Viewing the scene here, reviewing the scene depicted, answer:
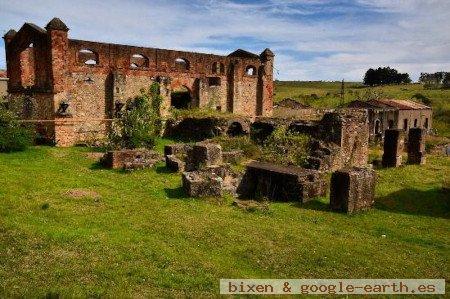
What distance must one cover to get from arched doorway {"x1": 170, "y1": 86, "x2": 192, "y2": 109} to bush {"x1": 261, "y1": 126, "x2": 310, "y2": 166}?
11155 mm

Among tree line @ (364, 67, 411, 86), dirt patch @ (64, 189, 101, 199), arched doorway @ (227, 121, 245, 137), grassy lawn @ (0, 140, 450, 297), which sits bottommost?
grassy lawn @ (0, 140, 450, 297)

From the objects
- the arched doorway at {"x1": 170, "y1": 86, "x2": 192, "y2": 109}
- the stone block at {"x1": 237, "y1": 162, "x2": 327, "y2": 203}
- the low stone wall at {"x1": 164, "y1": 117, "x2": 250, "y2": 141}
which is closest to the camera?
the stone block at {"x1": 237, "y1": 162, "x2": 327, "y2": 203}

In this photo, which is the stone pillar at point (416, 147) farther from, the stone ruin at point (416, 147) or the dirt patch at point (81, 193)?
the dirt patch at point (81, 193)

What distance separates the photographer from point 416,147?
22453 mm

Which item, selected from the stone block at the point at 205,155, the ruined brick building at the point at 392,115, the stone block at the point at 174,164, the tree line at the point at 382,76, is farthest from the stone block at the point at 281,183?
the tree line at the point at 382,76

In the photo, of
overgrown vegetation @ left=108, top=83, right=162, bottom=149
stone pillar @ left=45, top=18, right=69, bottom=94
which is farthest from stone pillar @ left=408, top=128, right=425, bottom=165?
stone pillar @ left=45, top=18, right=69, bottom=94

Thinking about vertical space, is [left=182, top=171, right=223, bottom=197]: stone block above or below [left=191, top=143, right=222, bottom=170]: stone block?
below

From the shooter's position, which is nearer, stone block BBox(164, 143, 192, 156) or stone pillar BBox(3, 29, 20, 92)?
stone block BBox(164, 143, 192, 156)

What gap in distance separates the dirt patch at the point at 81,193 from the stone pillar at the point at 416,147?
17378 mm

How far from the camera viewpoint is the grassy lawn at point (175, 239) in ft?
24.5

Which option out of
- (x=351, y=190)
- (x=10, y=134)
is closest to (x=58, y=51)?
(x=10, y=134)

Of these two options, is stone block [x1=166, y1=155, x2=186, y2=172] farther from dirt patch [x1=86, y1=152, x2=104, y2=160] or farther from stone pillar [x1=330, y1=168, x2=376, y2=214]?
stone pillar [x1=330, y1=168, x2=376, y2=214]

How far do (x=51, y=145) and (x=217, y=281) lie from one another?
54.2 ft

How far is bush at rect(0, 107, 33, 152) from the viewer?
17.8m
